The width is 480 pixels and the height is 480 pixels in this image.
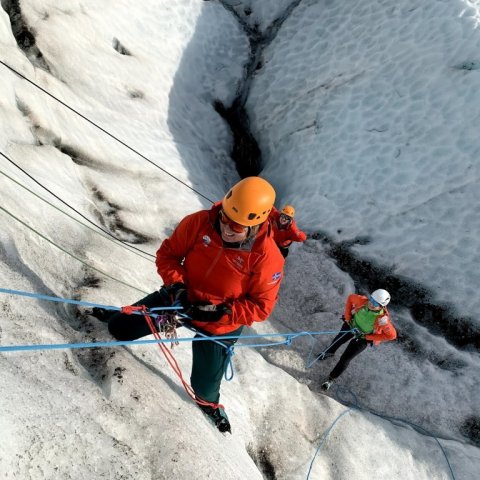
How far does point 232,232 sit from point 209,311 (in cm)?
67

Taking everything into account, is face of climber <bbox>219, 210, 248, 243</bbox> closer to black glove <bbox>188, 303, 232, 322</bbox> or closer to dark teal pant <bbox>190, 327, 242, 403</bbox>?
black glove <bbox>188, 303, 232, 322</bbox>

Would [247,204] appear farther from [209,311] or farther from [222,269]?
[209,311]

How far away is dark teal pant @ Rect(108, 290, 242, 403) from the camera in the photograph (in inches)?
167

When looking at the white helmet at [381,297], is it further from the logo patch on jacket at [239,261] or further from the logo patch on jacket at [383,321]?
the logo patch on jacket at [239,261]

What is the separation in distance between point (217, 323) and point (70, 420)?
1289mm

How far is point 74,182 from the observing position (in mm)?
6711

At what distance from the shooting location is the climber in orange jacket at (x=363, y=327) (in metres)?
6.22

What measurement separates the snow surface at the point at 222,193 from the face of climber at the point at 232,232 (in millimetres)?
1517

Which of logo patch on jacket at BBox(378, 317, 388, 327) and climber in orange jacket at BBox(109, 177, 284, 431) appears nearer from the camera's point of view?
climber in orange jacket at BBox(109, 177, 284, 431)

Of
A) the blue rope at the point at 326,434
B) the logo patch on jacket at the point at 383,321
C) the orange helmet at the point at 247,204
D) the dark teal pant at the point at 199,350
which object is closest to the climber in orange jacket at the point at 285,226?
the logo patch on jacket at the point at 383,321

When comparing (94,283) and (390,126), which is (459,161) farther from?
(94,283)

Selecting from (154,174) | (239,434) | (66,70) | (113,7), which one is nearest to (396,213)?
(154,174)

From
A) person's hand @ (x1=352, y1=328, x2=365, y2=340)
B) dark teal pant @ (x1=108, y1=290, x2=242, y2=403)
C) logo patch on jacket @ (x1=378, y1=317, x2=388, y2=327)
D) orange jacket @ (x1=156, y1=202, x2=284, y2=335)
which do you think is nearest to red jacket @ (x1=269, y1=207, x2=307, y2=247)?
person's hand @ (x1=352, y1=328, x2=365, y2=340)

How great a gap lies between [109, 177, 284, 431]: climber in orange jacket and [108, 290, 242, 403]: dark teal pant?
1cm
